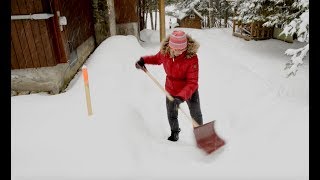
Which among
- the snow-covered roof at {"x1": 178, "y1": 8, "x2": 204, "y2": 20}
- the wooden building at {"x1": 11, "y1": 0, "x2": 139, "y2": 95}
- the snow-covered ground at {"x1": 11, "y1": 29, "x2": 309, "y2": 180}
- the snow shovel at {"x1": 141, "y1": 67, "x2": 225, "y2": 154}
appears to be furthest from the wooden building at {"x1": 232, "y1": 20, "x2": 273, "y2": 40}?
the snow-covered roof at {"x1": 178, "y1": 8, "x2": 204, "y2": 20}

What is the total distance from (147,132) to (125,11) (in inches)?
335

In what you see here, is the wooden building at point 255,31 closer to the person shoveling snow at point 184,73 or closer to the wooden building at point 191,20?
the person shoveling snow at point 184,73

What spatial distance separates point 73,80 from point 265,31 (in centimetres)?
1072

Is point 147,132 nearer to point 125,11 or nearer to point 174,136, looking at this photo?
point 174,136

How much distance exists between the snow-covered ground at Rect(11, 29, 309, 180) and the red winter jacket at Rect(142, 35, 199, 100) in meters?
0.90

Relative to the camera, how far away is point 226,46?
1206 cm

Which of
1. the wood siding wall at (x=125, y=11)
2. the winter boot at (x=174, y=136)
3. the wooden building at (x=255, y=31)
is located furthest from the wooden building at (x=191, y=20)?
the winter boot at (x=174, y=136)

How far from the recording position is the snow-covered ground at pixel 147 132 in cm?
317

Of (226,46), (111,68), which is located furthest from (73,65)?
(226,46)

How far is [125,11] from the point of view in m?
11.8

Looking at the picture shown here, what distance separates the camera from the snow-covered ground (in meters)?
3.17

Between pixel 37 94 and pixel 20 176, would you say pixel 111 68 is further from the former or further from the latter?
pixel 20 176

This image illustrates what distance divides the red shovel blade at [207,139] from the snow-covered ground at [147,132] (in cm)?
13

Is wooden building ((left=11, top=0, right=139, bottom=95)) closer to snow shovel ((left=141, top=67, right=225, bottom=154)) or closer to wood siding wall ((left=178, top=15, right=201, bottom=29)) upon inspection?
snow shovel ((left=141, top=67, right=225, bottom=154))
